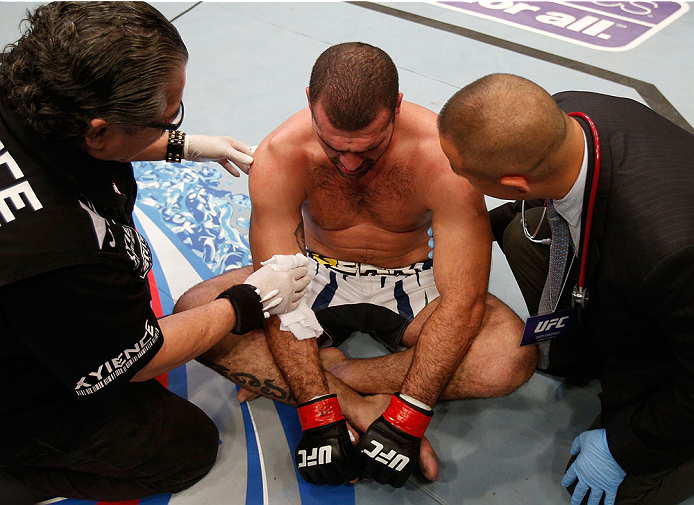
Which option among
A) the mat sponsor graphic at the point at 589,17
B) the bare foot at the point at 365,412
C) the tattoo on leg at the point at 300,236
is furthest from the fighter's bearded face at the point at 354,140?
the mat sponsor graphic at the point at 589,17

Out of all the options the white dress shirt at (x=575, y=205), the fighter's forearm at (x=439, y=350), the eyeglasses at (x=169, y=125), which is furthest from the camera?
the fighter's forearm at (x=439, y=350)

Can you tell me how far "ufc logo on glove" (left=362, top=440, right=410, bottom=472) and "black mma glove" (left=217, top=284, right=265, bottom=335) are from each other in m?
0.59

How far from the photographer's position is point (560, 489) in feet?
7.14

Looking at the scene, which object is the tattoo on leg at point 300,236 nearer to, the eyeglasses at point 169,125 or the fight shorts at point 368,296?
the fight shorts at point 368,296

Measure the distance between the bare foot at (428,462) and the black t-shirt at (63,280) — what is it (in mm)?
1030

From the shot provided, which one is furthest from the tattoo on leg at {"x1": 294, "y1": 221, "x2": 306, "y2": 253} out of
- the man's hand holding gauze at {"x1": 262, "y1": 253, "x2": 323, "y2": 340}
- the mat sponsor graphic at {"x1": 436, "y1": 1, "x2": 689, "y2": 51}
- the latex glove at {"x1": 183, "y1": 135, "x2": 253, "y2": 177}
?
the mat sponsor graphic at {"x1": 436, "y1": 1, "x2": 689, "y2": 51}

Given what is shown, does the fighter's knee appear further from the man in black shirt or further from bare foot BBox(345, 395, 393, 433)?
the man in black shirt

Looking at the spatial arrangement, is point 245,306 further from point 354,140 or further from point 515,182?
point 515,182

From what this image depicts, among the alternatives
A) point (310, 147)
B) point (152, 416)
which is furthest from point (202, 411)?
point (310, 147)

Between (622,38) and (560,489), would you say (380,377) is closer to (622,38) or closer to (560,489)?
(560,489)

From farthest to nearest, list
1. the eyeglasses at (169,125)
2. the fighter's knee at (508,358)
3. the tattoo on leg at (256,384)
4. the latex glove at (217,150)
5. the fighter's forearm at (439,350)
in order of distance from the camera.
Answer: the latex glove at (217,150) → the tattoo on leg at (256,384) → the fighter's knee at (508,358) → the fighter's forearm at (439,350) → the eyeglasses at (169,125)

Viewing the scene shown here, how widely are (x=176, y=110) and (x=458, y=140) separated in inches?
30.4

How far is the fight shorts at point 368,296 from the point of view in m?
2.47

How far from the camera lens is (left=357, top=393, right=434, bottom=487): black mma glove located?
2.07 metres
